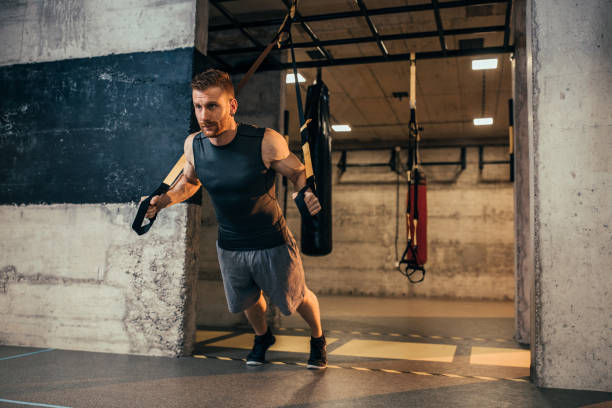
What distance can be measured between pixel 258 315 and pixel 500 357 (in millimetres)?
1955

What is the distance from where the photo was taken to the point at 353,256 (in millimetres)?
11109

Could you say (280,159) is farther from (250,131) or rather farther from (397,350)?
(397,350)

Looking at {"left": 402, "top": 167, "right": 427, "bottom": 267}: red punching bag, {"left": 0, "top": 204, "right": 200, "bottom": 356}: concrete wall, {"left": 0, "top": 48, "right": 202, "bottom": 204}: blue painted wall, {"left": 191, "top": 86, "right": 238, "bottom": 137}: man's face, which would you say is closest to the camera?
{"left": 191, "top": 86, "right": 238, "bottom": 137}: man's face

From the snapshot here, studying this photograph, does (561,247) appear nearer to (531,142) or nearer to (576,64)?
(531,142)

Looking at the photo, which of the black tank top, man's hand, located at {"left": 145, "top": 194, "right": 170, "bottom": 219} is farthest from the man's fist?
the black tank top

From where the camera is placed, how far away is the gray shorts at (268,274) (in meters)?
2.89

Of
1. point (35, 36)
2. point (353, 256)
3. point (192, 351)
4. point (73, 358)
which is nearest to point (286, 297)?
point (192, 351)

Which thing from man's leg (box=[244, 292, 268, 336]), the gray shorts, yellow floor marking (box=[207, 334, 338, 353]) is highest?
the gray shorts

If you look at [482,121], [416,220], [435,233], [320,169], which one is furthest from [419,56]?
[435,233]

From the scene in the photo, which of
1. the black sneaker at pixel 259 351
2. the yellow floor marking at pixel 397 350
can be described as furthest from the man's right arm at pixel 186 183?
the yellow floor marking at pixel 397 350

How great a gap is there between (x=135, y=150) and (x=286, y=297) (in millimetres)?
1713

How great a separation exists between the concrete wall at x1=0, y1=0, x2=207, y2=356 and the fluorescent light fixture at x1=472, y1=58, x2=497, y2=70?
13.4ft

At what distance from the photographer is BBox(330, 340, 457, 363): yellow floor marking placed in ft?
12.4

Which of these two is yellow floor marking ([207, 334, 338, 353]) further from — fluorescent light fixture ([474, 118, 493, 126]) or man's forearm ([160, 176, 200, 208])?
fluorescent light fixture ([474, 118, 493, 126])
